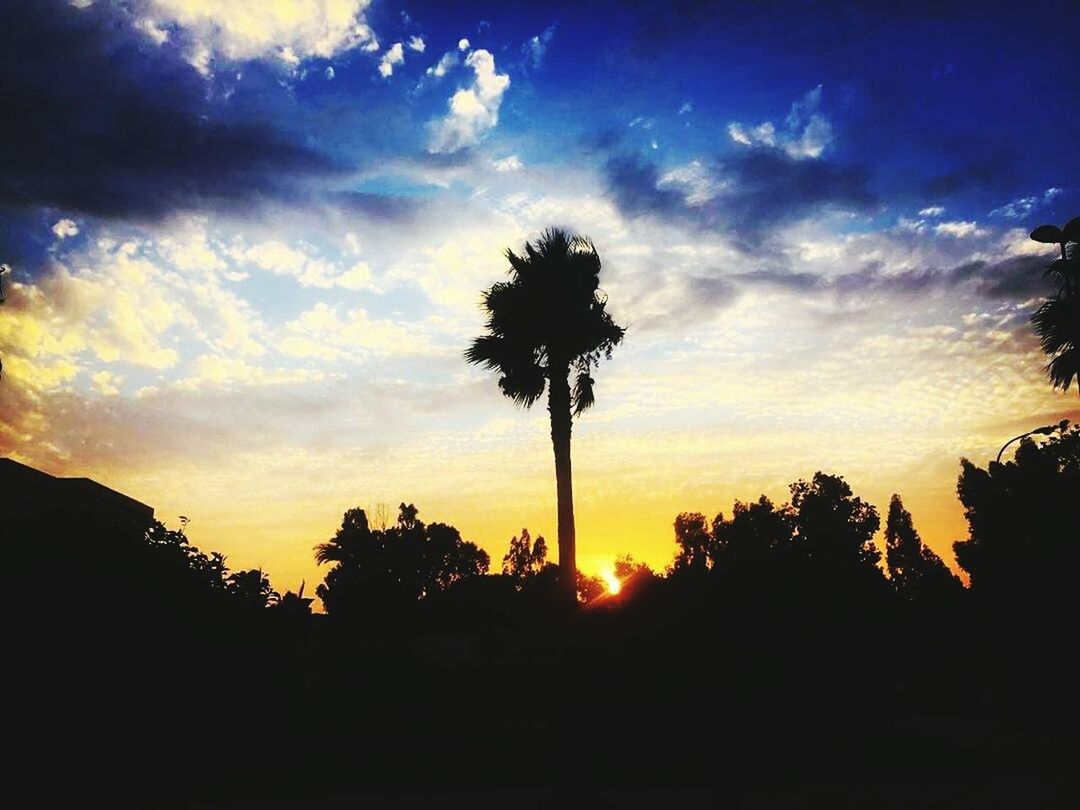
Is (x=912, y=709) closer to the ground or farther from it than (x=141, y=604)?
closer to the ground

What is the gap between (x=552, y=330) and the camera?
1709 centimetres

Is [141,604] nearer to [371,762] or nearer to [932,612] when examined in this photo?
[371,762]

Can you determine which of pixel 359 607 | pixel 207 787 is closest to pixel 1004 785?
pixel 207 787

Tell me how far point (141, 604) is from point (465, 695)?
211 inches

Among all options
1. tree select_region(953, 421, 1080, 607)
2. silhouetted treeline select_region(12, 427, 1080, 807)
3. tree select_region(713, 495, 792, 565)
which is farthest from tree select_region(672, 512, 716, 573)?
silhouetted treeline select_region(12, 427, 1080, 807)

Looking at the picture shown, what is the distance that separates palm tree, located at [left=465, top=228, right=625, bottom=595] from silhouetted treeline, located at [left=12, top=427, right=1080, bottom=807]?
266 inches

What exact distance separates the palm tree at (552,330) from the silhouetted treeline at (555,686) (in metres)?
6.75

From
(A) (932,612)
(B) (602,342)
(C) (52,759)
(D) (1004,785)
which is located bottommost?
(D) (1004,785)

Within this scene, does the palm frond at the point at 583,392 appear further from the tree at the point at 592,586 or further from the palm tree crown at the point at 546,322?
the tree at the point at 592,586

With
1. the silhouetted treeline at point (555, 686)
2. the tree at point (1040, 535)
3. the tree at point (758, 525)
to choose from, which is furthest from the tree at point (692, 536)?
the silhouetted treeline at point (555, 686)

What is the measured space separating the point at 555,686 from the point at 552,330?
9.58 metres

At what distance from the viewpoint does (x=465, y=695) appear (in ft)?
35.0

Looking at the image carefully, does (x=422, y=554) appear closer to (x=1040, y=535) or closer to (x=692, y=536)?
(x=692, y=536)

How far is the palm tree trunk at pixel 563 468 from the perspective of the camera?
15.6m
